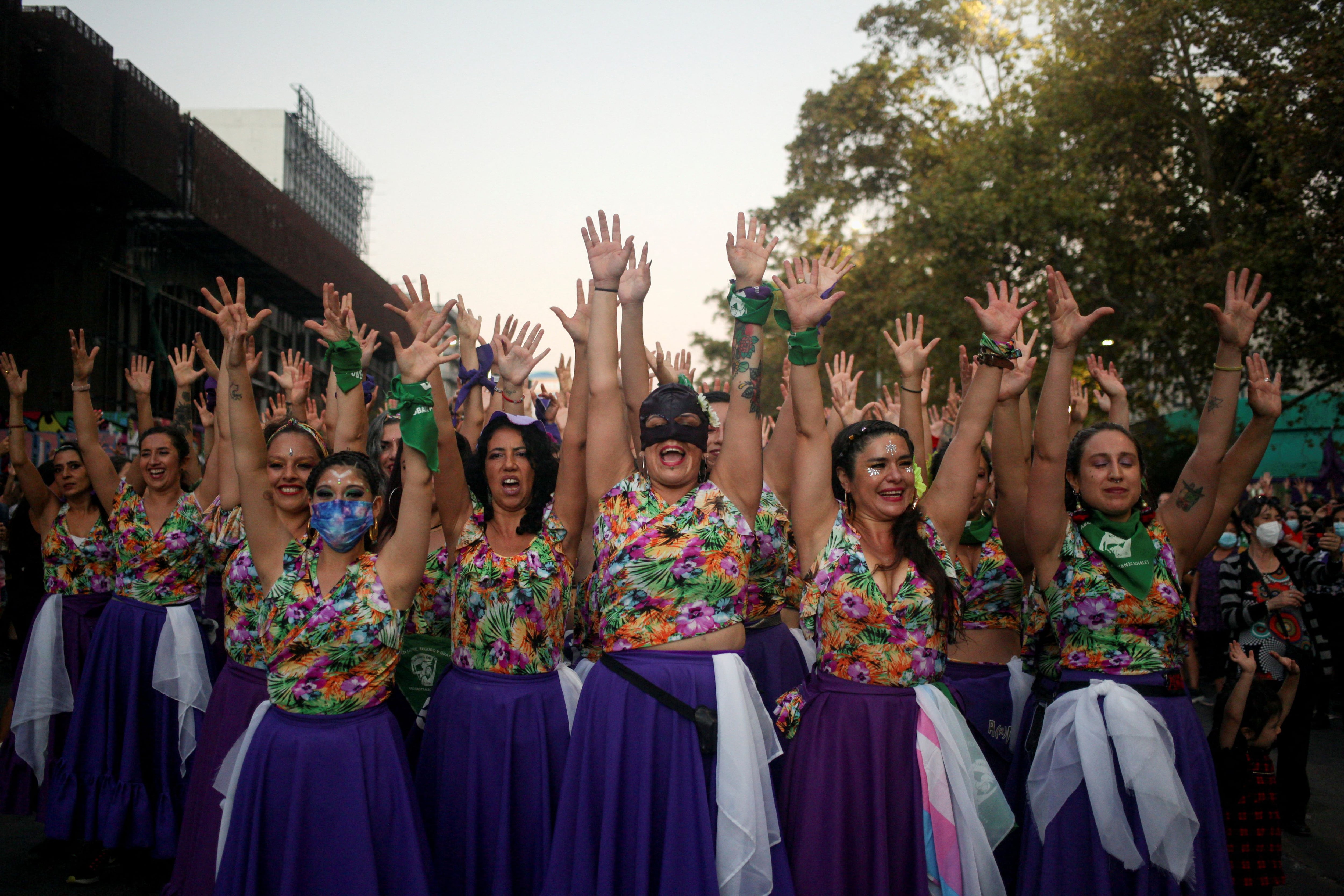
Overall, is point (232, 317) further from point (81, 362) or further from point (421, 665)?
point (81, 362)

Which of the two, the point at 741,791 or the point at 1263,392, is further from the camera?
the point at 1263,392

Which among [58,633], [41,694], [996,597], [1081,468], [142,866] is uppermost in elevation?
[1081,468]

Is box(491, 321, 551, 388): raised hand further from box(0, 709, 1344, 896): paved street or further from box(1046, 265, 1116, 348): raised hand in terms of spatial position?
box(0, 709, 1344, 896): paved street

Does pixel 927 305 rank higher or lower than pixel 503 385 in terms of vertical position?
higher

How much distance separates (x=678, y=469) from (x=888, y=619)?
916 millimetres

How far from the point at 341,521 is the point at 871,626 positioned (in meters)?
1.92

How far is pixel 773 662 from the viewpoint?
4609 mm

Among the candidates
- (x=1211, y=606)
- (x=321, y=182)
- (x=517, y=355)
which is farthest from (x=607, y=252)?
(x=321, y=182)

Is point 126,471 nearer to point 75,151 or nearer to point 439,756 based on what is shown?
point 439,756

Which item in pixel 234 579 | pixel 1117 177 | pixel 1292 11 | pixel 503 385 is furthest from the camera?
pixel 1117 177

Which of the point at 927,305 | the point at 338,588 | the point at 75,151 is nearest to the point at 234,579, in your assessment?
the point at 338,588

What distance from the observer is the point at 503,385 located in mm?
4938

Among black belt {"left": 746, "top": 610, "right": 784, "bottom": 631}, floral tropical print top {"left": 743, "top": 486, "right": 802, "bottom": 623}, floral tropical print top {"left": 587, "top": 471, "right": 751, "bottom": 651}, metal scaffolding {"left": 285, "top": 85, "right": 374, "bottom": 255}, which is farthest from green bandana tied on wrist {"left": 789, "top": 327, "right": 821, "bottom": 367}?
metal scaffolding {"left": 285, "top": 85, "right": 374, "bottom": 255}

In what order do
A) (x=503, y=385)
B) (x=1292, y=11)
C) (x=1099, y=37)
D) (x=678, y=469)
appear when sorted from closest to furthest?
1. (x=678, y=469)
2. (x=503, y=385)
3. (x=1292, y=11)
4. (x=1099, y=37)
